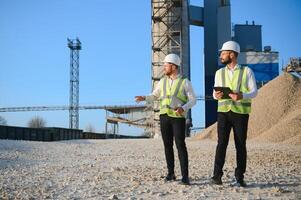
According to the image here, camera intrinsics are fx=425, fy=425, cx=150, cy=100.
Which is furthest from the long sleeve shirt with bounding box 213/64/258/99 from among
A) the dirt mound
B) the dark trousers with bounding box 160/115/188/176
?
the dirt mound

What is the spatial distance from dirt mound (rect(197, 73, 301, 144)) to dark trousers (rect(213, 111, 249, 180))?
14142 mm

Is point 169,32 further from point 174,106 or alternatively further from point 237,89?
point 237,89

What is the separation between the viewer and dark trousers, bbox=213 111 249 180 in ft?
17.9

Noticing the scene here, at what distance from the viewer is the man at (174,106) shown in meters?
5.71

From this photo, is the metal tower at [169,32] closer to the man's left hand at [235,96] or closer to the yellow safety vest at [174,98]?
the yellow safety vest at [174,98]

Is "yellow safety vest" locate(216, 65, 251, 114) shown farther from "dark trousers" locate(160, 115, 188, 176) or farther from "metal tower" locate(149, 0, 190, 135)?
"metal tower" locate(149, 0, 190, 135)

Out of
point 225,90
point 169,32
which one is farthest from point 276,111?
point 225,90

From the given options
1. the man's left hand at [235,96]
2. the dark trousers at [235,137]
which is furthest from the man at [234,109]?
the man's left hand at [235,96]

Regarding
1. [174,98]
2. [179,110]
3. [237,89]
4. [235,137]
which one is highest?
[237,89]

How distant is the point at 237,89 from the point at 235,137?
63 centimetres

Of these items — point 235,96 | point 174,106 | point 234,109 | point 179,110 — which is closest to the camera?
point 235,96

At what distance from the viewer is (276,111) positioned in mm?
22719

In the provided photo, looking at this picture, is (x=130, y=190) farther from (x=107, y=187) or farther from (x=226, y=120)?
(x=226, y=120)

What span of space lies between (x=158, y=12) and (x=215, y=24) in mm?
9223
